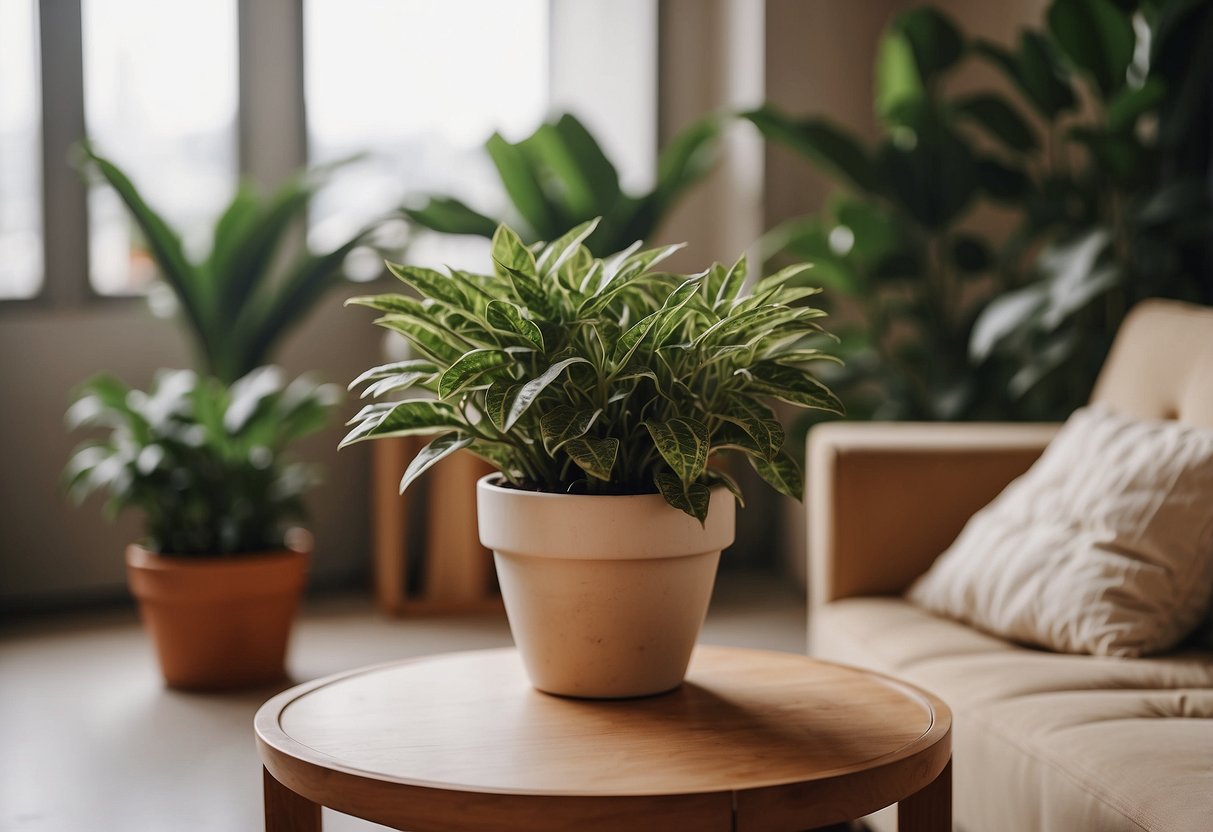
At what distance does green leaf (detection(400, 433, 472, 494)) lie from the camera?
1.34 metres

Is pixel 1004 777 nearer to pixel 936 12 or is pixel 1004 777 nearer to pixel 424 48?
pixel 936 12

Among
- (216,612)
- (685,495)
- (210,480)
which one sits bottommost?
(216,612)

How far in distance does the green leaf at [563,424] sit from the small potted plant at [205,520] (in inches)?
62.2

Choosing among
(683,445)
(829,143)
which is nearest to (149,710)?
(683,445)

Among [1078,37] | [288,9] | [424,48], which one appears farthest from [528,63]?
[1078,37]

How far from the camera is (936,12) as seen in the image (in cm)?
308

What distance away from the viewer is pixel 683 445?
1284mm

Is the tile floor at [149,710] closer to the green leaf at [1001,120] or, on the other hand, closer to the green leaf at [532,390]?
the green leaf at [532,390]

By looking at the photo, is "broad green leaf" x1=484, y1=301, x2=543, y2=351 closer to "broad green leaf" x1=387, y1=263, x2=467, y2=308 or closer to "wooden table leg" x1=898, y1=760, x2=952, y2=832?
"broad green leaf" x1=387, y1=263, x2=467, y2=308

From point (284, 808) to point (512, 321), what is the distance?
1.76ft

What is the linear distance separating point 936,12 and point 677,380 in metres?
2.08

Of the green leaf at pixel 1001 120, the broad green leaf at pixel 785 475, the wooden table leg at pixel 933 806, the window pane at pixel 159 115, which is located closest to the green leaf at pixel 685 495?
the broad green leaf at pixel 785 475

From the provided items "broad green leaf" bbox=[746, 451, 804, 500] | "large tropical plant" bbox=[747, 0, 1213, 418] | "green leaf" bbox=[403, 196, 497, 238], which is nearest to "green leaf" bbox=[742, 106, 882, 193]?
"large tropical plant" bbox=[747, 0, 1213, 418]

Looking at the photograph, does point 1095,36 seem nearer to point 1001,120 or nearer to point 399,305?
point 1001,120
